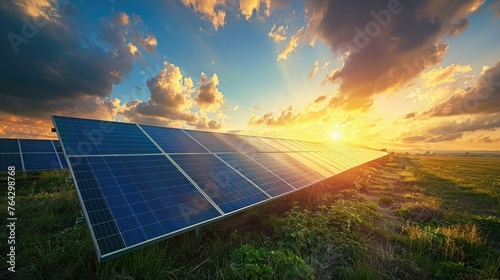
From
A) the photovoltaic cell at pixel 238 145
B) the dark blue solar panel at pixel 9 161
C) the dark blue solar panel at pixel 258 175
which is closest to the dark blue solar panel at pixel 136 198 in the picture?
the dark blue solar panel at pixel 258 175

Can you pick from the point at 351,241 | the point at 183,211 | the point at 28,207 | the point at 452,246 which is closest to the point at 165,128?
the point at 28,207

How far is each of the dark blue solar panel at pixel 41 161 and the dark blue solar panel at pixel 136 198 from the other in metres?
12.1

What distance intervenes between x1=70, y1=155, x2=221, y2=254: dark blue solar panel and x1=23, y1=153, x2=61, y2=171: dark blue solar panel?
12.1 metres

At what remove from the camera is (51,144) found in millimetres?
18219

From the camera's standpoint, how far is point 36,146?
1709 cm

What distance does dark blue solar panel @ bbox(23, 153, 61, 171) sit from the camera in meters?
13.5

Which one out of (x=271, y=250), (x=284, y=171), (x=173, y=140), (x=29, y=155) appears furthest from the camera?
(x=29, y=155)

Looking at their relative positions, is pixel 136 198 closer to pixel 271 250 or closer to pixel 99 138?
pixel 271 250

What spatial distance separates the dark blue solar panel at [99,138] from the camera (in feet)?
21.3

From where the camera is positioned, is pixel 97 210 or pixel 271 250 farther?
pixel 271 250

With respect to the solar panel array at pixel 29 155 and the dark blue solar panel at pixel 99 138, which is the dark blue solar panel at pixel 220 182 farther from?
the solar panel array at pixel 29 155

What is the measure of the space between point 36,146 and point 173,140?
16087mm

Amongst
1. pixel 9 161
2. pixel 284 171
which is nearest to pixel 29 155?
pixel 9 161

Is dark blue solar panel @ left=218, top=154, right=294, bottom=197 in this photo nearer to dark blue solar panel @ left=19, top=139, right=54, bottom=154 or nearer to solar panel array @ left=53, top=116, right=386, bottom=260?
solar panel array @ left=53, top=116, right=386, bottom=260
